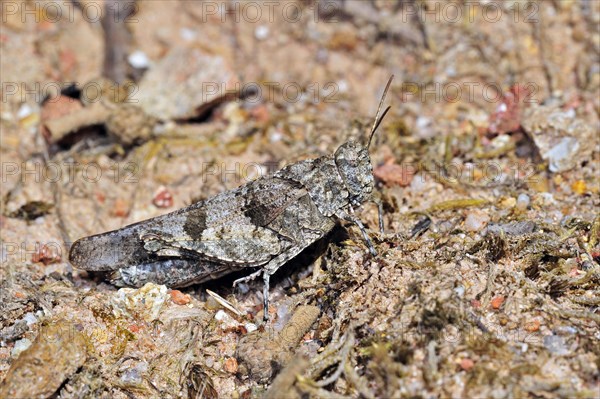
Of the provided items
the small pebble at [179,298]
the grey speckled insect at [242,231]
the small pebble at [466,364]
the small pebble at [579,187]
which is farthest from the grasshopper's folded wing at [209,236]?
the small pebble at [579,187]

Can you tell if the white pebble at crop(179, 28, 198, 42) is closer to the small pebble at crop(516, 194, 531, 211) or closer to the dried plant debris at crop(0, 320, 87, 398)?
the dried plant debris at crop(0, 320, 87, 398)

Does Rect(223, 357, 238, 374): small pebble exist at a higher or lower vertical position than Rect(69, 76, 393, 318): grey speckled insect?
lower

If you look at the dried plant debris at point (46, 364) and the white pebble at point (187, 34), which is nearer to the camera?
the dried plant debris at point (46, 364)

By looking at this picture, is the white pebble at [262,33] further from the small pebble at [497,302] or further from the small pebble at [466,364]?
the small pebble at [466,364]

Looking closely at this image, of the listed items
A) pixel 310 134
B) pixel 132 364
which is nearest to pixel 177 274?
pixel 132 364

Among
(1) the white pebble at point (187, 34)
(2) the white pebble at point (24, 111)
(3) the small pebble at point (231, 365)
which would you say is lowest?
(3) the small pebble at point (231, 365)

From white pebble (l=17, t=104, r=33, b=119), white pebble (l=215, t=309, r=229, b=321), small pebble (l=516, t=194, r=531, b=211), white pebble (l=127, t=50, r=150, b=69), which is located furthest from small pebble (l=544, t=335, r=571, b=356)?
white pebble (l=17, t=104, r=33, b=119)
